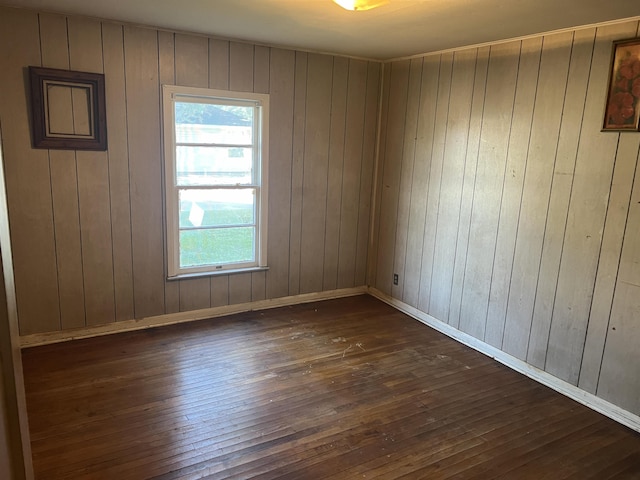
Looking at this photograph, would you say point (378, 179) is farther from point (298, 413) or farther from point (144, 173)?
point (298, 413)

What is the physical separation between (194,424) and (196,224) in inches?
73.0

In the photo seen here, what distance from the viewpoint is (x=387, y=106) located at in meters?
4.53

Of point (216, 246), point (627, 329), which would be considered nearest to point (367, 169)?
point (216, 246)

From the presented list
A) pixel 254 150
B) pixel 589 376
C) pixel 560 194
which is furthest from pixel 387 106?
pixel 589 376

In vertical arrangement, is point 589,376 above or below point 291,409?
above

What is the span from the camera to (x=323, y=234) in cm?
461

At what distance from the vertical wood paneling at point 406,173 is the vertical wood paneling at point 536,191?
1204 mm

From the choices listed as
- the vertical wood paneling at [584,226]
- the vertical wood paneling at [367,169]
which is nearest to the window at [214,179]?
the vertical wood paneling at [367,169]

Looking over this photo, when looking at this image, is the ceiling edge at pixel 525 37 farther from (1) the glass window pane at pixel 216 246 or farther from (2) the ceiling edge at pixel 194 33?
(1) the glass window pane at pixel 216 246

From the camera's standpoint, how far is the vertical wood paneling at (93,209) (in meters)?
3.29

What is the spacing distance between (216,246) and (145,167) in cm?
92

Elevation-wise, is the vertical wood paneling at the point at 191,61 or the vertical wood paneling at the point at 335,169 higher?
the vertical wood paneling at the point at 191,61

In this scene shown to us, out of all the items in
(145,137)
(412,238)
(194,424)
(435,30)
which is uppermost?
(435,30)

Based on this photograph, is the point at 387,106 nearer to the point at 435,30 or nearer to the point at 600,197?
the point at 435,30
